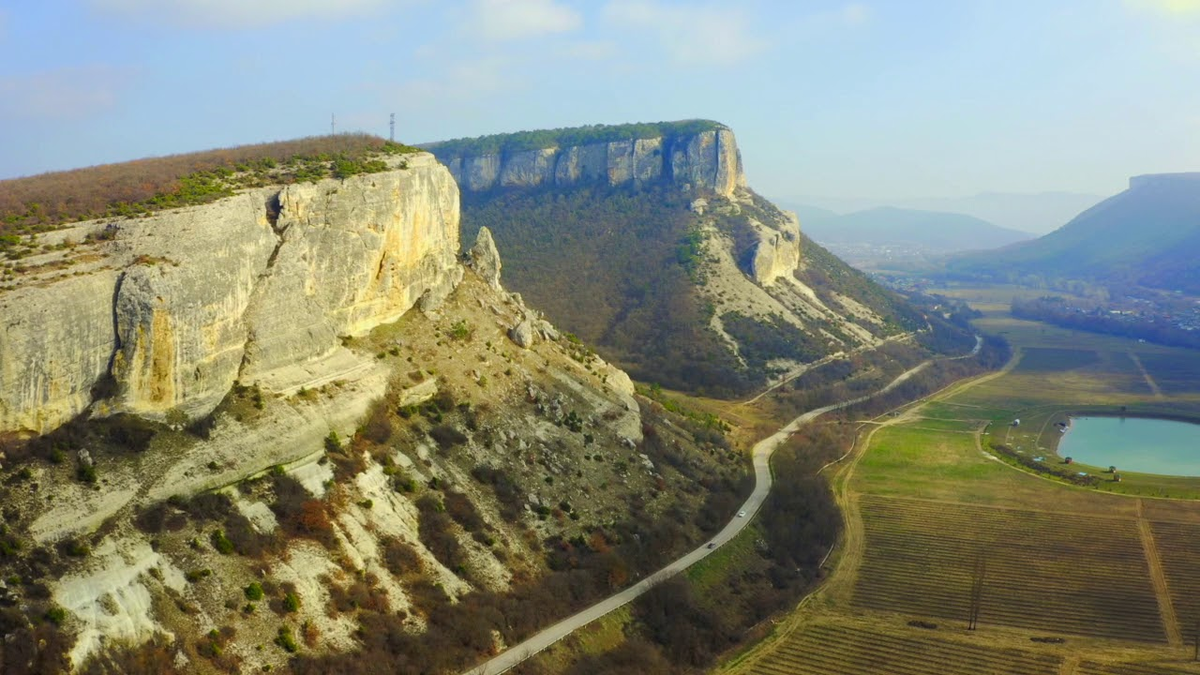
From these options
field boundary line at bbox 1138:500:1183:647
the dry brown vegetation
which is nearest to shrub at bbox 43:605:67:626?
the dry brown vegetation

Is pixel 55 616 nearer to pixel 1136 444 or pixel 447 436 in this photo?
pixel 447 436

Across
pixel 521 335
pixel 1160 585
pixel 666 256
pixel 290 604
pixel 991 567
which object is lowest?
pixel 991 567

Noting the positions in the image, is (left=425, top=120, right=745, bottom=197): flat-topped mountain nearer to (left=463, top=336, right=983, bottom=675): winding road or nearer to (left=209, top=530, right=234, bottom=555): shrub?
(left=463, top=336, right=983, bottom=675): winding road

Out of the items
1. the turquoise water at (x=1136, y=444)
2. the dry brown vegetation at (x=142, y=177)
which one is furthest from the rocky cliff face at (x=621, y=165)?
the dry brown vegetation at (x=142, y=177)

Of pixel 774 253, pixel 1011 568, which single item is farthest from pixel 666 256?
pixel 1011 568

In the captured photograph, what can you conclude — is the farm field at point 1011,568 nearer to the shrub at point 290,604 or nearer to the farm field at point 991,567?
the farm field at point 991,567
